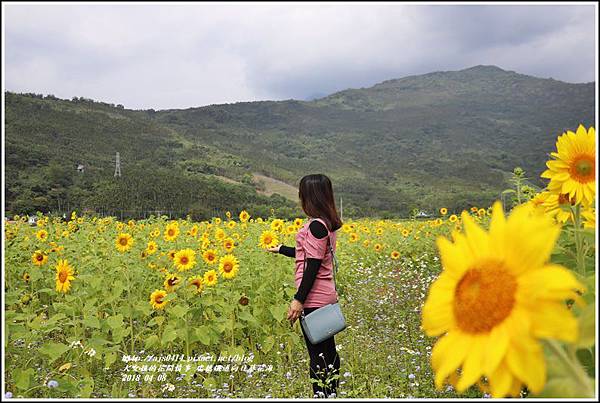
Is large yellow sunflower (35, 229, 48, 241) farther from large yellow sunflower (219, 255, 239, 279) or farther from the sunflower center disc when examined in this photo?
the sunflower center disc

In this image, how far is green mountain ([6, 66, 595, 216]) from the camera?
44.2 metres

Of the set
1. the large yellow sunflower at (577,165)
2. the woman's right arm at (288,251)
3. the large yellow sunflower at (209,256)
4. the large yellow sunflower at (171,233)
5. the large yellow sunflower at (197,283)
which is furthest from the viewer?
the large yellow sunflower at (171,233)

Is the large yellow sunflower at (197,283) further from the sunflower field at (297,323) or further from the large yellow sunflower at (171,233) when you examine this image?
the large yellow sunflower at (171,233)

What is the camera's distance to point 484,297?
25.3 inches

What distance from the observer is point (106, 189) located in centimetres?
3925

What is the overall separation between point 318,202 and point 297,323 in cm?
179

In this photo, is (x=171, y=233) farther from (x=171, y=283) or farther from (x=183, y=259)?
(x=171, y=283)

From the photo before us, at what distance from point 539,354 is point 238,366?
334 cm

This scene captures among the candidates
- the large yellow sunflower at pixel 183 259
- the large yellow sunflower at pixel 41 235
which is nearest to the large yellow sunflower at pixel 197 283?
the large yellow sunflower at pixel 183 259

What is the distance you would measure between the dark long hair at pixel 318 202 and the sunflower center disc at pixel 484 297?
241cm

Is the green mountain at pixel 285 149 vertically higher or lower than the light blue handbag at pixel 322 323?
higher

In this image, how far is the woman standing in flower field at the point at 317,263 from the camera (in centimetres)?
300

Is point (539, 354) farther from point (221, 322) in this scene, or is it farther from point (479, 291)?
point (221, 322)

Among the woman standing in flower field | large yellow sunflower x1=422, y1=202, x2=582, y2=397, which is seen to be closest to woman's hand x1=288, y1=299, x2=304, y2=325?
the woman standing in flower field
